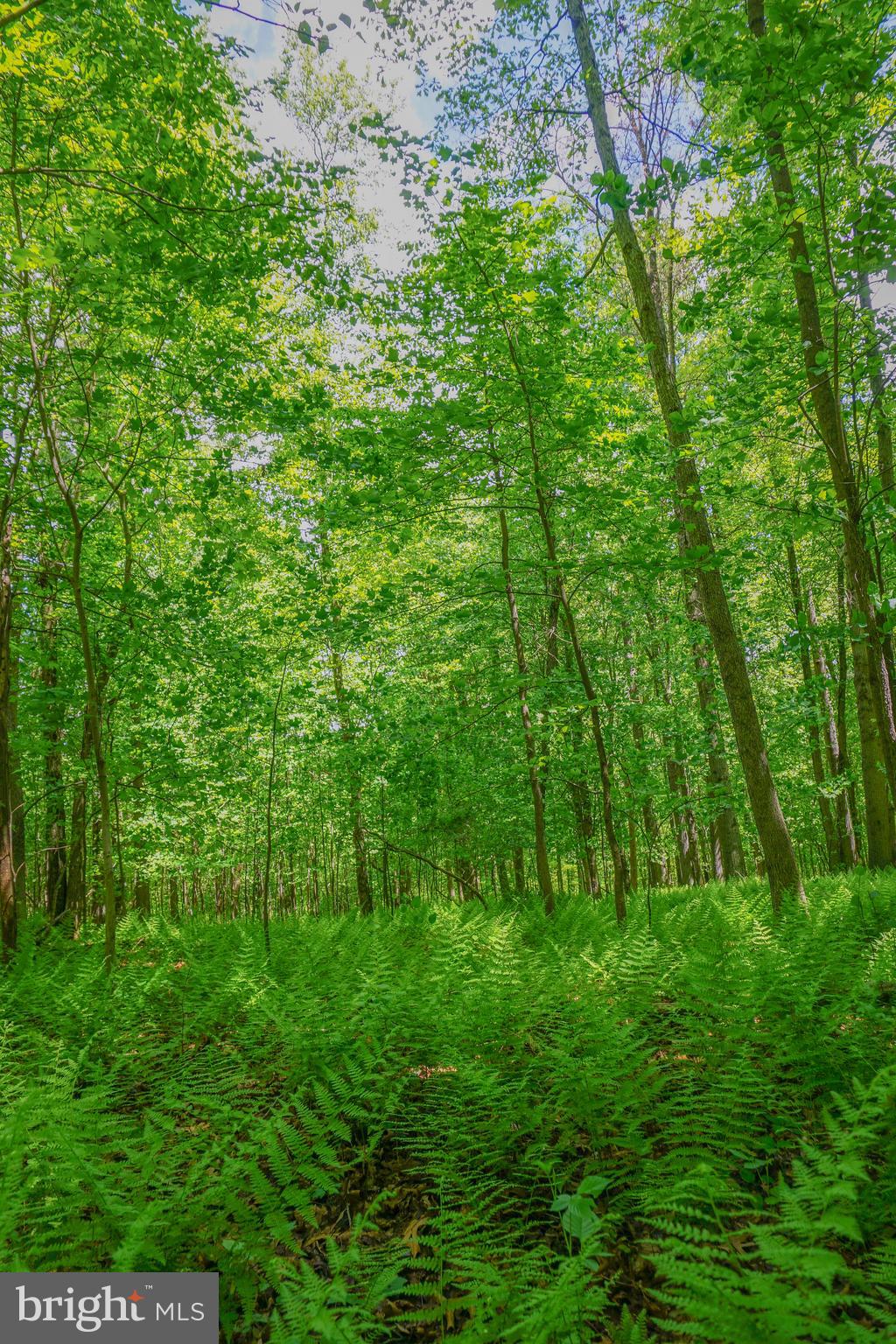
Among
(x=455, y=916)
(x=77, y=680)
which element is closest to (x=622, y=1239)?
(x=455, y=916)

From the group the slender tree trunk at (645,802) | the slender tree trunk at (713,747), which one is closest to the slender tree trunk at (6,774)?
the slender tree trunk at (645,802)

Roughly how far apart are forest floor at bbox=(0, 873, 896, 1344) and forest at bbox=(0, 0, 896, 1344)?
30 millimetres

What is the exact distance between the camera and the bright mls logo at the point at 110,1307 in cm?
216

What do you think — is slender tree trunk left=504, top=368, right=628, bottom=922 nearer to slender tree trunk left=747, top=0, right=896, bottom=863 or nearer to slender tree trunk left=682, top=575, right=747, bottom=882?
slender tree trunk left=747, top=0, right=896, bottom=863

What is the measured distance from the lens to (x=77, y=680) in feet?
30.6

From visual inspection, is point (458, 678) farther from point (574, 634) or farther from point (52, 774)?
point (52, 774)

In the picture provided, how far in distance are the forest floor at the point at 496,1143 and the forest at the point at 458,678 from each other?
1.2 inches

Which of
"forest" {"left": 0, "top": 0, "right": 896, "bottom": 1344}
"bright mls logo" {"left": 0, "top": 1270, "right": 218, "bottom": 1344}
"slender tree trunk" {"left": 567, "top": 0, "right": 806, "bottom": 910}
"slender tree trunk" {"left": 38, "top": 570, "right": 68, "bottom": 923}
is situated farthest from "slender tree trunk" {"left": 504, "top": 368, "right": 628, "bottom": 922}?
"slender tree trunk" {"left": 38, "top": 570, "right": 68, "bottom": 923}

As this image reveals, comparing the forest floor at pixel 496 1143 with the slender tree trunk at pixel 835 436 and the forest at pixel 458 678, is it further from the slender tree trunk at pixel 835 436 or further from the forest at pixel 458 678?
the slender tree trunk at pixel 835 436

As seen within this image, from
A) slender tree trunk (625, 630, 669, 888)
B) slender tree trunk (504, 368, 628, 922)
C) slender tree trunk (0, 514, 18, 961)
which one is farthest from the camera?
slender tree trunk (625, 630, 669, 888)

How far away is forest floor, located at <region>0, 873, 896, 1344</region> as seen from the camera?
6.11 ft

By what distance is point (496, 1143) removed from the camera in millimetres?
2922

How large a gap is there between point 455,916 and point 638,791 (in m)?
2.74

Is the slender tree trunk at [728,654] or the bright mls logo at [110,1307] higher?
the slender tree trunk at [728,654]
